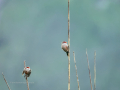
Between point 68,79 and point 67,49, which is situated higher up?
point 67,49

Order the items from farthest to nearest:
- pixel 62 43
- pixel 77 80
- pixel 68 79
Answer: pixel 77 80 < pixel 62 43 < pixel 68 79

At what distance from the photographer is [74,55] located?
5.69 metres

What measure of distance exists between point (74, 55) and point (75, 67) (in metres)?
0.50

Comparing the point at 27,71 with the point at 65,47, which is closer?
the point at 65,47

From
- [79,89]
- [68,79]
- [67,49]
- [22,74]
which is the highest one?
[67,49]

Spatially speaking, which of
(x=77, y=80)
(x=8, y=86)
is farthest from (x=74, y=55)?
(x=8, y=86)

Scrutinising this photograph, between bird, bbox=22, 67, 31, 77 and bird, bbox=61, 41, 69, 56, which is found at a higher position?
bird, bbox=61, 41, 69, 56

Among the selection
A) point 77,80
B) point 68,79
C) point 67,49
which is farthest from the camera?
point 77,80

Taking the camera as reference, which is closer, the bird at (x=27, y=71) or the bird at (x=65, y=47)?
the bird at (x=65, y=47)

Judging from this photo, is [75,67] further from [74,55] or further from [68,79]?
[68,79]

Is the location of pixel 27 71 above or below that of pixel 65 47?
below

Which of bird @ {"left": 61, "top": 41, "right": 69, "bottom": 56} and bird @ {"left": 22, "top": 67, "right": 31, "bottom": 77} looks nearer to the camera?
bird @ {"left": 61, "top": 41, "right": 69, "bottom": 56}

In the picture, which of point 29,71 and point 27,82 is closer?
point 27,82

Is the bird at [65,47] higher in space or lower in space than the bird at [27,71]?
higher
